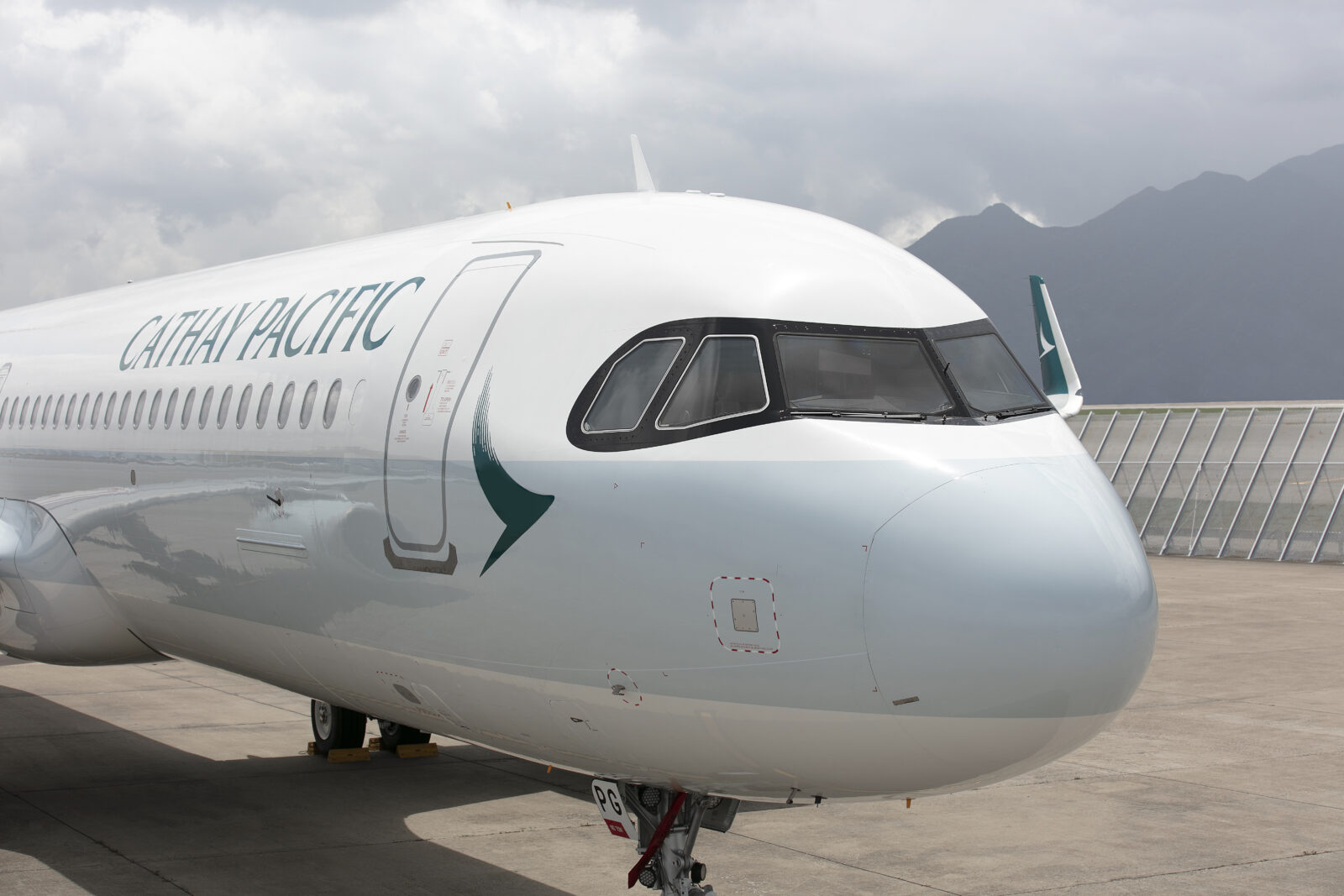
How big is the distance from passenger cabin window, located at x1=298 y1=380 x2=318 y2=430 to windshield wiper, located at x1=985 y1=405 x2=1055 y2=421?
3.91m

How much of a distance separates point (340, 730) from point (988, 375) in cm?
943

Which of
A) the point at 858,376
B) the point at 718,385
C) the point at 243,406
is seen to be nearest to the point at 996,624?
the point at 858,376

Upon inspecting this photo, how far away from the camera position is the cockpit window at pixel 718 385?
5.44 meters

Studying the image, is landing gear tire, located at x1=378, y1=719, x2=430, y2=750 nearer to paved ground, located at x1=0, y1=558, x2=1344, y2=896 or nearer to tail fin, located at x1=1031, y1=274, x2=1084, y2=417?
paved ground, located at x1=0, y1=558, x2=1344, y2=896

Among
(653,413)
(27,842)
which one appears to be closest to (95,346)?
(27,842)

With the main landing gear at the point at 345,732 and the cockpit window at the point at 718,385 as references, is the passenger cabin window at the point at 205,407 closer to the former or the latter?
the cockpit window at the point at 718,385

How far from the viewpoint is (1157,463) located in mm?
41875

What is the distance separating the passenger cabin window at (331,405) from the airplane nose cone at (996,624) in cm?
→ 362

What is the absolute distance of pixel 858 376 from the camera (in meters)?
5.54

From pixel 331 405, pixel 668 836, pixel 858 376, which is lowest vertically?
pixel 668 836

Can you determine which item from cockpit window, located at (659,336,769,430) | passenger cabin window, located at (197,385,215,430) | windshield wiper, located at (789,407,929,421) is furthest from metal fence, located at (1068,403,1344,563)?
cockpit window, located at (659,336,769,430)

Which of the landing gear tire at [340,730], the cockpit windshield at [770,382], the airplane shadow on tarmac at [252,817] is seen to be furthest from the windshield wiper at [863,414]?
the landing gear tire at [340,730]

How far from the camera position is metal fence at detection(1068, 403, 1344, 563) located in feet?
122

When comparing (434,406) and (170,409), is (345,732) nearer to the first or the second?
(170,409)
